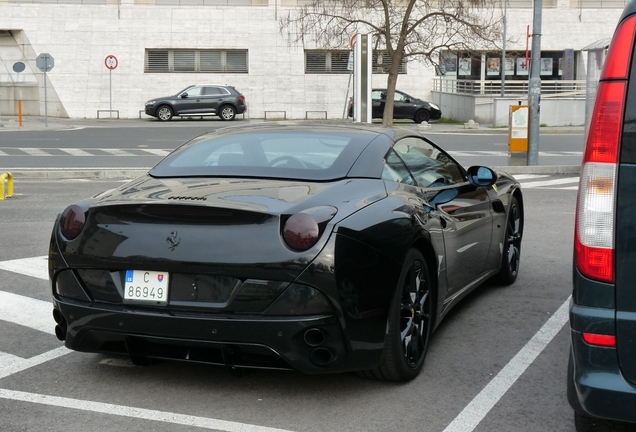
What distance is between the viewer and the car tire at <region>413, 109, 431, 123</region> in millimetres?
39188

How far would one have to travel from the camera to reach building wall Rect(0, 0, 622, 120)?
43.2 metres

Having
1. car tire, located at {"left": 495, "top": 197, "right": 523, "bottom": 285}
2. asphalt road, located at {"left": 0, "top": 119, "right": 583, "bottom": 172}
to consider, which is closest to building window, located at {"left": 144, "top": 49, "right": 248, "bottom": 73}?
asphalt road, located at {"left": 0, "top": 119, "right": 583, "bottom": 172}

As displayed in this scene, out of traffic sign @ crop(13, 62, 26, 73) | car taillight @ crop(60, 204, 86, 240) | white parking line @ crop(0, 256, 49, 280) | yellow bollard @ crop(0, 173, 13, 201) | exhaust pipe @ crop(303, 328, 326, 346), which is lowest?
white parking line @ crop(0, 256, 49, 280)

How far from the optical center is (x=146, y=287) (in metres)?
4.62

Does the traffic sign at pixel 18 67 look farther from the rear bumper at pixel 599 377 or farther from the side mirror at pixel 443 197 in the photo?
the rear bumper at pixel 599 377

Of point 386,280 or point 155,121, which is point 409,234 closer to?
point 386,280

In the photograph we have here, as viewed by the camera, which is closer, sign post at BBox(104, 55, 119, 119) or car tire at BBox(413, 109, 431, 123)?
sign post at BBox(104, 55, 119, 119)

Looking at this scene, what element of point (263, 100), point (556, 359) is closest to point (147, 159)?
point (556, 359)

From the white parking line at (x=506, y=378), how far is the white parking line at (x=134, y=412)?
89cm

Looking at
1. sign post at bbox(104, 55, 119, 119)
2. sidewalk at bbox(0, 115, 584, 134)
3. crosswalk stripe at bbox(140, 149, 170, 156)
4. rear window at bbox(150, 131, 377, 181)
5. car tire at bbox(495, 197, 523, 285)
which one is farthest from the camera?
sign post at bbox(104, 55, 119, 119)

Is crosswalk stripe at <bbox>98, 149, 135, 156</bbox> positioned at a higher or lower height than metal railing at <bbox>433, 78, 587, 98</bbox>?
lower

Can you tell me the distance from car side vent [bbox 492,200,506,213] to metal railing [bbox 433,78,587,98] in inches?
1263

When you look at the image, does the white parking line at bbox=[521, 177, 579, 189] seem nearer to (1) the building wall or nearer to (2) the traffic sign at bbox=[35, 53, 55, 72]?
(2) the traffic sign at bbox=[35, 53, 55, 72]

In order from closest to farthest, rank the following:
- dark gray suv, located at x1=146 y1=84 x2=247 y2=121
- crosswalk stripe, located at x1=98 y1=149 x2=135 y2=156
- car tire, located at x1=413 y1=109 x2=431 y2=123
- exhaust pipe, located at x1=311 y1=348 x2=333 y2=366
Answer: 1. exhaust pipe, located at x1=311 y1=348 x2=333 y2=366
2. crosswalk stripe, located at x1=98 y1=149 x2=135 y2=156
3. car tire, located at x1=413 y1=109 x2=431 y2=123
4. dark gray suv, located at x1=146 y1=84 x2=247 y2=121
